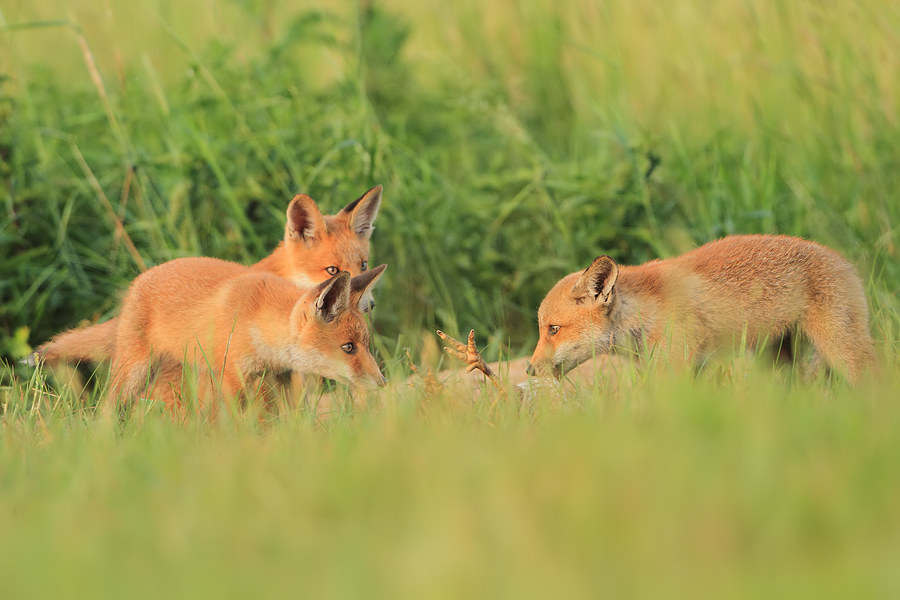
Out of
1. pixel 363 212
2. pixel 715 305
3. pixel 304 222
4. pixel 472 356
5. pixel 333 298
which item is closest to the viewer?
pixel 472 356

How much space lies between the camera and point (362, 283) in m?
4.61

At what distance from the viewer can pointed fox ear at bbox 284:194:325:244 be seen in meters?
5.41

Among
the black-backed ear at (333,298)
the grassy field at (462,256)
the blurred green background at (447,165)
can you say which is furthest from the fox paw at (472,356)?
the blurred green background at (447,165)

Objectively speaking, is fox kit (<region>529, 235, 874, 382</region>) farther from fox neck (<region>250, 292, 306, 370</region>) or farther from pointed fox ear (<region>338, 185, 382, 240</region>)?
pointed fox ear (<region>338, 185, 382, 240</region>)

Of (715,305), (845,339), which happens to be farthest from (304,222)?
(845,339)

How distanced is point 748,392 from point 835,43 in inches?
179

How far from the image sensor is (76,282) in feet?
19.9

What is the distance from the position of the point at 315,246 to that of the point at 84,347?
143 centimetres

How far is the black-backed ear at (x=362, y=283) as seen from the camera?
4.57 m

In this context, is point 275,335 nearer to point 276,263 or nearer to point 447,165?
point 276,263

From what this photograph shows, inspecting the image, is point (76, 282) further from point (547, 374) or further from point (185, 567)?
point (185, 567)

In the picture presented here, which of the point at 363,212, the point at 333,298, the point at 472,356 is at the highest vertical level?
the point at 363,212

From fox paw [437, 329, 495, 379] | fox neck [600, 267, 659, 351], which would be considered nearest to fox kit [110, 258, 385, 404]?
fox paw [437, 329, 495, 379]

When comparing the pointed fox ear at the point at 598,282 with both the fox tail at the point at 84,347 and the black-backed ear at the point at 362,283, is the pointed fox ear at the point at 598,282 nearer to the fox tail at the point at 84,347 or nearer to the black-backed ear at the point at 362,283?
the black-backed ear at the point at 362,283
